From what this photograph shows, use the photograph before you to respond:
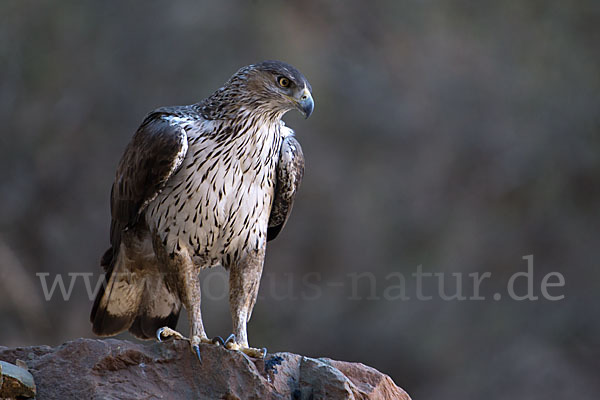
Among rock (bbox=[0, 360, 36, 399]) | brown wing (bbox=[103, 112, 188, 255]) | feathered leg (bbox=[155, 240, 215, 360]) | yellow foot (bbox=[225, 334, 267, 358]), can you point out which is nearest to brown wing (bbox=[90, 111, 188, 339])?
brown wing (bbox=[103, 112, 188, 255])

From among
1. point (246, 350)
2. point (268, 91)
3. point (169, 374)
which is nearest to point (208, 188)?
point (268, 91)

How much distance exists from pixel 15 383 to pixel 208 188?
1.50m

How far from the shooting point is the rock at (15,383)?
3.21m

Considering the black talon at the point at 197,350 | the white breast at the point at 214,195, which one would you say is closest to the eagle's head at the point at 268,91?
the white breast at the point at 214,195

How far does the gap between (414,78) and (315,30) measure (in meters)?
1.48

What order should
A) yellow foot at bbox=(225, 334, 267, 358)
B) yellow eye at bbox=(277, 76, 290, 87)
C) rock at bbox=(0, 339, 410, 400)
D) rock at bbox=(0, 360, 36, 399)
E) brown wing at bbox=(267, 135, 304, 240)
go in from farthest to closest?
brown wing at bbox=(267, 135, 304, 240), yellow eye at bbox=(277, 76, 290, 87), yellow foot at bbox=(225, 334, 267, 358), rock at bbox=(0, 339, 410, 400), rock at bbox=(0, 360, 36, 399)

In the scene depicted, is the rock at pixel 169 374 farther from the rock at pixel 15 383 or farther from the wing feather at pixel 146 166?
the wing feather at pixel 146 166

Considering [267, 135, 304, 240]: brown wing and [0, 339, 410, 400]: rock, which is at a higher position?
[267, 135, 304, 240]: brown wing

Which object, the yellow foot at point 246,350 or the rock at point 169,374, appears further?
the yellow foot at point 246,350

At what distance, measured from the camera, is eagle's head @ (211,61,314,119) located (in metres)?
4.39

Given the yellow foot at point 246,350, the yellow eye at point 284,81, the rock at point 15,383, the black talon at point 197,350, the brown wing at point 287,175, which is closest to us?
the rock at point 15,383

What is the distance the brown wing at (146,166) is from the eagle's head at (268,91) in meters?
0.32

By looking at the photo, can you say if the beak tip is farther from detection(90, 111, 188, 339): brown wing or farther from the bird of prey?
detection(90, 111, 188, 339): brown wing

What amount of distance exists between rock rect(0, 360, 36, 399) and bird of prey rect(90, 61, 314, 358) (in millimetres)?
979
